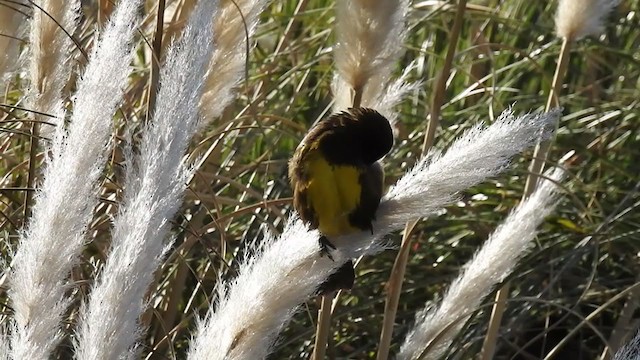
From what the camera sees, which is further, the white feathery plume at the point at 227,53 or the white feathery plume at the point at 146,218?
the white feathery plume at the point at 227,53

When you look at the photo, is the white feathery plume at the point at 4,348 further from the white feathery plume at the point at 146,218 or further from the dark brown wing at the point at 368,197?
the dark brown wing at the point at 368,197

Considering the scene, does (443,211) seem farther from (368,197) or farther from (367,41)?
(367,41)

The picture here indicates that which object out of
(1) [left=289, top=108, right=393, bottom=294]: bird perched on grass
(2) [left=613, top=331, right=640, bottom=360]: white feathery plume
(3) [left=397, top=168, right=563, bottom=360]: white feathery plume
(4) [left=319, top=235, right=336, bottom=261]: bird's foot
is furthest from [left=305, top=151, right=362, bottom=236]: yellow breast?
(2) [left=613, top=331, right=640, bottom=360]: white feathery plume

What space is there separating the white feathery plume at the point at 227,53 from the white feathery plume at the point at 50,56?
0.94 feet

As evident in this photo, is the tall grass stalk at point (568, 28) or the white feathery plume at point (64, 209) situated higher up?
the white feathery plume at point (64, 209)

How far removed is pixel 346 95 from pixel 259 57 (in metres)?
1.63

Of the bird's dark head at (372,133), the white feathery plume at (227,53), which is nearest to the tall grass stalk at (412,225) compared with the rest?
the bird's dark head at (372,133)

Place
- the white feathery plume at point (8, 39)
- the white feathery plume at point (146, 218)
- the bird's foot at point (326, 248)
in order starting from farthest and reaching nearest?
the white feathery plume at point (8, 39)
the bird's foot at point (326, 248)
the white feathery plume at point (146, 218)

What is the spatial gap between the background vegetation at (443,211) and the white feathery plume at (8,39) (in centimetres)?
31

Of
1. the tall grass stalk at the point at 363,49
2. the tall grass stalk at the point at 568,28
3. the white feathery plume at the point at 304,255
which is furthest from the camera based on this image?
the tall grass stalk at the point at 568,28

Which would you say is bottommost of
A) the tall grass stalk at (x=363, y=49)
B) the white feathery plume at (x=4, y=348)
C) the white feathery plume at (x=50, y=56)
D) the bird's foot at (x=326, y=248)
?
the bird's foot at (x=326, y=248)

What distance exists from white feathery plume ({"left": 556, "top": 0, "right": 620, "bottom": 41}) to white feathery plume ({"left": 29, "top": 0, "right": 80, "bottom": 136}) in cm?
115

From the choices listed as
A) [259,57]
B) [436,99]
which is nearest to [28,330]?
[436,99]

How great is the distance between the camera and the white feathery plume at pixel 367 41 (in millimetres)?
2045
